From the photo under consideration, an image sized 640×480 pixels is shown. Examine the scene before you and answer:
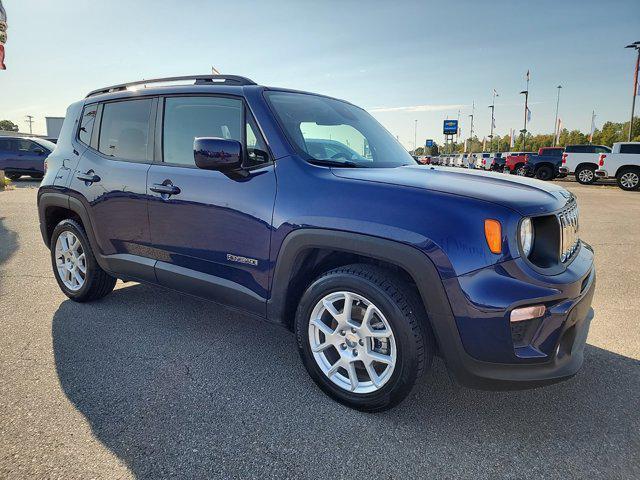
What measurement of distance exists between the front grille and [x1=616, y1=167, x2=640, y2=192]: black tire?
1862 cm

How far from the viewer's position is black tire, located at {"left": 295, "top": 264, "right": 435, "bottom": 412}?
2182mm

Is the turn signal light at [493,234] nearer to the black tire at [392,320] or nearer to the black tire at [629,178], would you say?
the black tire at [392,320]

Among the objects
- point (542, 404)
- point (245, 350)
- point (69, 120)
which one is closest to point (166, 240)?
point (245, 350)

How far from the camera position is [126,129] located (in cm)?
354

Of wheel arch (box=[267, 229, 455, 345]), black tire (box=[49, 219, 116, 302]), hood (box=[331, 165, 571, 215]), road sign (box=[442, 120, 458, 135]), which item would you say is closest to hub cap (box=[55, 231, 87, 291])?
black tire (box=[49, 219, 116, 302])

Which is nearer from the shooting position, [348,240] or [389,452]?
[389,452]

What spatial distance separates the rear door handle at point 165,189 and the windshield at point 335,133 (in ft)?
2.86

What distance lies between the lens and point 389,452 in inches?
83.3

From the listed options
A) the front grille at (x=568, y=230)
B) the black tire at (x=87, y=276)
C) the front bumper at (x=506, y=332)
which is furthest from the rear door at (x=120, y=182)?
the front grille at (x=568, y=230)

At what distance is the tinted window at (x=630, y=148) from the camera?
17.6 m

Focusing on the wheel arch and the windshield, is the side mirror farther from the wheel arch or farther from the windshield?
the wheel arch

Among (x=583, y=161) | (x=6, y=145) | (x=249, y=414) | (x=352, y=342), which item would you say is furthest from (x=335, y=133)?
Result: (x=583, y=161)

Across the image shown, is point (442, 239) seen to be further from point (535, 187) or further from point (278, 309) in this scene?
point (278, 309)

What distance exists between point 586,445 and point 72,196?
13.2 ft
